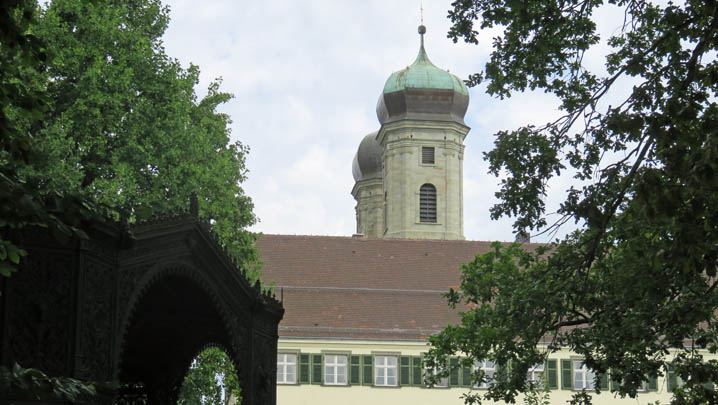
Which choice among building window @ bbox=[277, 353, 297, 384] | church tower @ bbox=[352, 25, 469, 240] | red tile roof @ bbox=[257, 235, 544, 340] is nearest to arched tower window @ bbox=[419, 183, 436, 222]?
church tower @ bbox=[352, 25, 469, 240]

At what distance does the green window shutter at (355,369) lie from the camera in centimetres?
5126

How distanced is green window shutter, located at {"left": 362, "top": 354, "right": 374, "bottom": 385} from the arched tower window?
71.6 ft

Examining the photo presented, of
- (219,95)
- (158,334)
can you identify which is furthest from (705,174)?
(219,95)

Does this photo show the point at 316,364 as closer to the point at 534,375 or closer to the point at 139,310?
the point at 534,375

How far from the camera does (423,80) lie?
7531 cm

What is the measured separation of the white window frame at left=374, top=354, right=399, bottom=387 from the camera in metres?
51.2

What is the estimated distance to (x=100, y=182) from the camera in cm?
2330

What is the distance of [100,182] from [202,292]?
12.4 metres

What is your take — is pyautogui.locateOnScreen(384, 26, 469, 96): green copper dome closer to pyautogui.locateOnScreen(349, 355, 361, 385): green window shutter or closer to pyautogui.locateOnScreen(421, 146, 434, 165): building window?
pyautogui.locateOnScreen(421, 146, 434, 165): building window

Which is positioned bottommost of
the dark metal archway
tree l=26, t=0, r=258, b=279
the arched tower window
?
the dark metal archway

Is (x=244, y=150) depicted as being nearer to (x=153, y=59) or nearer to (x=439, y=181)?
(x=153, y=59)

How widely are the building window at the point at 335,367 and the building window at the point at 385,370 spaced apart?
130cm

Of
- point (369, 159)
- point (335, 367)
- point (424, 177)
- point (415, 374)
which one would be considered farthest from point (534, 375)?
point (369, 159)

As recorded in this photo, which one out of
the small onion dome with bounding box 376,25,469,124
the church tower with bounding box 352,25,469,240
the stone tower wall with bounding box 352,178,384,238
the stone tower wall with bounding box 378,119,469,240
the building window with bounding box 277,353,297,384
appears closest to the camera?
the building window with bounding box 277,353,297,384
